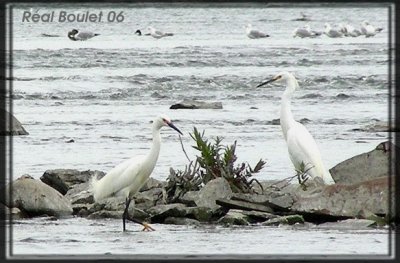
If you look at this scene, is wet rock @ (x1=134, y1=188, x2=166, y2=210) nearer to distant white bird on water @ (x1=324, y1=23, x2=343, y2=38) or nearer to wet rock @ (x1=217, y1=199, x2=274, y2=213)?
wet rock @ (x1=217, y1=199, x2=274, y2=213)

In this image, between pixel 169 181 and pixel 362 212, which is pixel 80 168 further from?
pixel 362 212

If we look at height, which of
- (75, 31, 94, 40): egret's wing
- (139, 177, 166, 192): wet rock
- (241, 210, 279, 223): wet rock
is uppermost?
(75, 31, 94, 40): egret's wing

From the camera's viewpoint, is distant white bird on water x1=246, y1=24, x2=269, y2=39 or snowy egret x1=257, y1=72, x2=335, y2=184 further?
distant white bird on water x1=246, y1=24, x2=269, y2=39

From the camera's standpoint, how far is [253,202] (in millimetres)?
10930

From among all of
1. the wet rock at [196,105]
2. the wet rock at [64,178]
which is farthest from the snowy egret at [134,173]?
the wet rock at [196,105]

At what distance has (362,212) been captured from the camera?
10703 millimetres

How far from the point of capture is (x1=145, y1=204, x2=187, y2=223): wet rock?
10.9 m

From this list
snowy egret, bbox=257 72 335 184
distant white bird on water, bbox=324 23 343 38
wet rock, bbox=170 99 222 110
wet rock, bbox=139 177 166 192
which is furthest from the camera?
distant white bird on water, bbox=324 23 343 38

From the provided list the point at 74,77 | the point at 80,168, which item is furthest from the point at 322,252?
the point at 74,77

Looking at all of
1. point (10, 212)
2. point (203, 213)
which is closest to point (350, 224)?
point (203, 213)

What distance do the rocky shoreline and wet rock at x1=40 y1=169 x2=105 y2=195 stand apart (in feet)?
1.18

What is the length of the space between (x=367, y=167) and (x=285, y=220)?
1.52 metres

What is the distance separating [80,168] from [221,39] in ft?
70.3

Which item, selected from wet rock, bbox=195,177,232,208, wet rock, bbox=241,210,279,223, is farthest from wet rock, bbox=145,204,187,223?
wet rock, bbox=241,210,279,223
